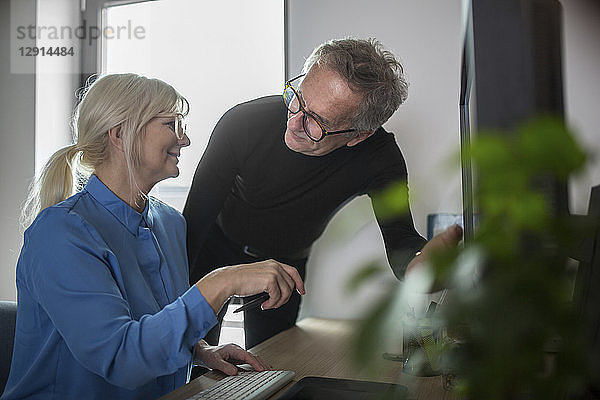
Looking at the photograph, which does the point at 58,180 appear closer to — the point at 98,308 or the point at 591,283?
the point at 98,308

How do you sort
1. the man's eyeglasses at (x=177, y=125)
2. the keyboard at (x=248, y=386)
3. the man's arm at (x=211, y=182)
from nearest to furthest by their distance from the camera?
the keyboard at (x=248, y=386), the man's eyeglasses at (x=177, y=125), the man's arm at (x=211, y=182)

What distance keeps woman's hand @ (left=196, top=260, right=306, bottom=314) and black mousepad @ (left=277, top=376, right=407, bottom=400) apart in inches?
6.3

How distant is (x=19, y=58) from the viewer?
214cm

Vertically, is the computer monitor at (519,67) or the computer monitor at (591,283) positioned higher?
the computer monitor at (519,67)

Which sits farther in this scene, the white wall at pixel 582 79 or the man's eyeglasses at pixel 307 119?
the man's eyeglasses at pixel 307 119

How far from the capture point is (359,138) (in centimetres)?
147

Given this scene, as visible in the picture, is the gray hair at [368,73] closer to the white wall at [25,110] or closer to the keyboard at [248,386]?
the keyboard at [248,386]

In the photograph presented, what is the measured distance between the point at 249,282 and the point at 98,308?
27cm

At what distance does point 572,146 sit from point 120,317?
847 millimetres

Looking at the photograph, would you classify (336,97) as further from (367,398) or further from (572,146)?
(572,146)

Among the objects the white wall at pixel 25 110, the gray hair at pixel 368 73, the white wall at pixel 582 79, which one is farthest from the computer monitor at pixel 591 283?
the white wall at pixel 25 110

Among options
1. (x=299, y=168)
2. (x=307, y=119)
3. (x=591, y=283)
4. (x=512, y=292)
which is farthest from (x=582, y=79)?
(x=299, y=168)

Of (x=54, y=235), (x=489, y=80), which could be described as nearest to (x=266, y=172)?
(x=54, y=235)

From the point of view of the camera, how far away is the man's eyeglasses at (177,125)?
1.30 metres
